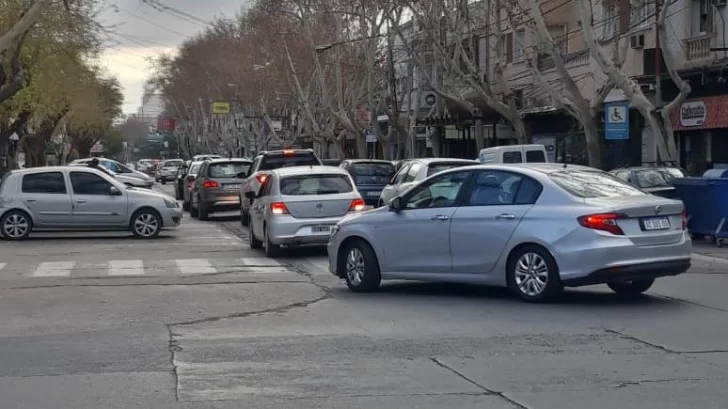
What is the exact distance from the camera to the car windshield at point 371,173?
27.7 metres

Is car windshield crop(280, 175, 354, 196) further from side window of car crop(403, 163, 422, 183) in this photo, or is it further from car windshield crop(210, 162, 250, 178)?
car windshield crop(210, 162, 250, 178)

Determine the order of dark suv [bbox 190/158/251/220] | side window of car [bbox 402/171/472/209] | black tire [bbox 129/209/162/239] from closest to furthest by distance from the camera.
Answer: side window of car [bbox 402/171/472/209]
black tire [bbox 129/209/162/239]
dark suv [bbox 190/158/251/220]

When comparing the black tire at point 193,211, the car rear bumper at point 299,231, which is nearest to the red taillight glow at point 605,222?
the car rear bumper at point 299,231

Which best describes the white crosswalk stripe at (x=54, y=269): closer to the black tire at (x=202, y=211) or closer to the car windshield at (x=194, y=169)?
the black tire at (x=202, y=211)

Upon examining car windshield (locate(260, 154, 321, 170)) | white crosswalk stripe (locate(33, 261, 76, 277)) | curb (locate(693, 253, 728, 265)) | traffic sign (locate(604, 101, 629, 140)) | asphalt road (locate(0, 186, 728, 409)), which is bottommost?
curb (locate(693, 253, 728, 265))

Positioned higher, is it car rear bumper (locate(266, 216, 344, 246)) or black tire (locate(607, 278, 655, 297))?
car rear bumper (locate(266, 216, 344, 246))

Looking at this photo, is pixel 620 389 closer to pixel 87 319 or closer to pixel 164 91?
pixel 87 319

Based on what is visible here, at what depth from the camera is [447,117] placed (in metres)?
43.2

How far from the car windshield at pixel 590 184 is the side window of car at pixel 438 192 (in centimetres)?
117

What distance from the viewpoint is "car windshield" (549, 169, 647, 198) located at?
39.5ft

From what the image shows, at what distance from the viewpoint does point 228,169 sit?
1194 inches

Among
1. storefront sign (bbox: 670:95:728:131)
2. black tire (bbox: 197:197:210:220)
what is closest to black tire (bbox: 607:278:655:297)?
storefront sign (bbox: 670:95:728:131)

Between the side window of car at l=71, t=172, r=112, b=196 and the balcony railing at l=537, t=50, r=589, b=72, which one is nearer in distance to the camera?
the side window of car at l=71, t=172, r=112, b=196

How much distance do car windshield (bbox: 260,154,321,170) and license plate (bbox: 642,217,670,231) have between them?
15764 mm
